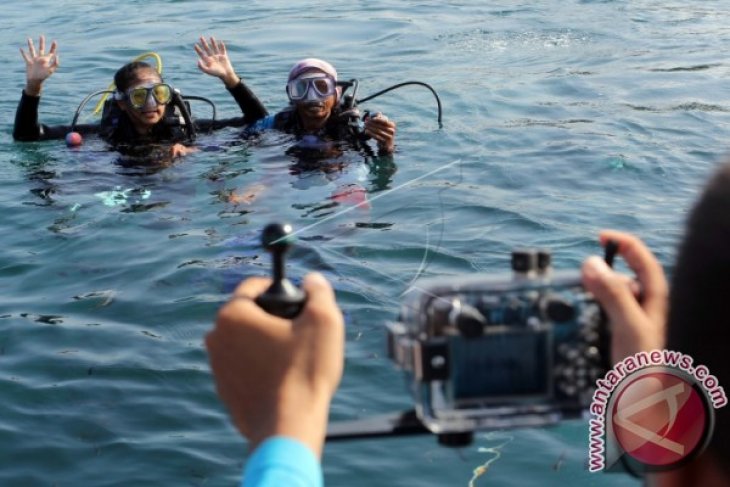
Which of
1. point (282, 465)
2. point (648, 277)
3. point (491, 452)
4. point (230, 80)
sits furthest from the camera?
point (230, 80)

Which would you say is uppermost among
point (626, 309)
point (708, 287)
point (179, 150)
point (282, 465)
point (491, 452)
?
point (708, 287)

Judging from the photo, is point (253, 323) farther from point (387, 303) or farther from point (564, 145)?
point (564, 145)

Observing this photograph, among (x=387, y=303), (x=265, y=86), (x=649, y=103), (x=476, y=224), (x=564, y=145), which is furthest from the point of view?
(x=265, y=86)

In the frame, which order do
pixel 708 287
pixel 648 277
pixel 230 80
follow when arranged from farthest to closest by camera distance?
pixel 230 80, pixel 648 277, pixel 708 287

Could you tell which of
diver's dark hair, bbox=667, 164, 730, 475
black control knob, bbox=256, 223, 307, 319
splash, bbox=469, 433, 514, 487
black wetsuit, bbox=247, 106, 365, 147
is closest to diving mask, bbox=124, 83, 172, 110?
black wetsuit, bbox=247, 106, 365, 147

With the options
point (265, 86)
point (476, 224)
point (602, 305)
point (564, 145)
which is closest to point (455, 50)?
point (265, 86)

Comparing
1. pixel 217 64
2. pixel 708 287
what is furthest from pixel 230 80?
pixel 708 287

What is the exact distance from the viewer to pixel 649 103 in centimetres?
848

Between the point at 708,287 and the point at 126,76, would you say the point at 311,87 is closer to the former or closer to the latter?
the point at 126,76

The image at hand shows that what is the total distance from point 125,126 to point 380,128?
1.74 meters

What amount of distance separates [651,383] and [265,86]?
864cm

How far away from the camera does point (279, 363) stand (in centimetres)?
125

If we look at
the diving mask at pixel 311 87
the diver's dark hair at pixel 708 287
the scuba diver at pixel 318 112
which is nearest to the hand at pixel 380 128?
the scuba diver at pixel 318 112

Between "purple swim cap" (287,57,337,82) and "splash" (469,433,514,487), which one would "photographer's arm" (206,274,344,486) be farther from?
"purple swim cap" (287,57,337,82)
